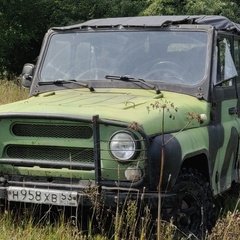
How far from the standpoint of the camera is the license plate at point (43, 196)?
14.6ft

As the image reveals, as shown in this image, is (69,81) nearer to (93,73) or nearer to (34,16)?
(93,73)

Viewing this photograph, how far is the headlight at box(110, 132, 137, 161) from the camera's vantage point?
437cm

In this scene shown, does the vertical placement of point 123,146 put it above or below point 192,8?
below

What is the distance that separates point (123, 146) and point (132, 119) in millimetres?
211

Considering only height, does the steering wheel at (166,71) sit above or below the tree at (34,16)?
above

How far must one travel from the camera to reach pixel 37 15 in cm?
2091

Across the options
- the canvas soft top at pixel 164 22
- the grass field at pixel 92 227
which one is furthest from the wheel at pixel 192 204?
the canvas soft top at pixel 164 22

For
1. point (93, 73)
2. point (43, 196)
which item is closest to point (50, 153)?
point (43, 196)

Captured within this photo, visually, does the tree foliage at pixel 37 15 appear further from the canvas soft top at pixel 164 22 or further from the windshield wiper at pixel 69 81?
the windshield wiper at pixel 69 81

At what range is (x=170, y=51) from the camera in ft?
18.6

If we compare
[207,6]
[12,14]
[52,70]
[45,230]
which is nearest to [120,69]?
[52,70]

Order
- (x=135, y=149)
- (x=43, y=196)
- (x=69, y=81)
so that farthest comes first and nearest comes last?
1. (x=69, y=81)
2. (x=43, y=196)
3. (x=135, y=149)

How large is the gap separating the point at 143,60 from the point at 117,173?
5.07 feet

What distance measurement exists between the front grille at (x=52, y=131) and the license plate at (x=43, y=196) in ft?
1.47
